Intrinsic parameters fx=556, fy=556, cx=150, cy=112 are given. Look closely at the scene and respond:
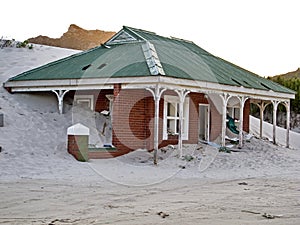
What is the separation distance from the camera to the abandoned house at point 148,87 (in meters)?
19.4

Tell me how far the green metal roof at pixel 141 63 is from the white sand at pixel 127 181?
1520mm

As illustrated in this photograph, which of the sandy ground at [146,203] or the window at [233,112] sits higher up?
the window at [233,112]

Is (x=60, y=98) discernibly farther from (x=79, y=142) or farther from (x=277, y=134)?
(x=277, y=134)

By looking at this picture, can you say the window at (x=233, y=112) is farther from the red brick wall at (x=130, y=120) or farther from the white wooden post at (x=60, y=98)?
the white wooden post at (x=60, y=98)

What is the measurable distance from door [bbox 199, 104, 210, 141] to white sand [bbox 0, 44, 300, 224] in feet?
6.29

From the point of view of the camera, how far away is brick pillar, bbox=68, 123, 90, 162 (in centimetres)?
1737

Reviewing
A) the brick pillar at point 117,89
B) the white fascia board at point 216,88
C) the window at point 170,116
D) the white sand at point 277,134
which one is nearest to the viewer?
the white fascia board at point 216,88

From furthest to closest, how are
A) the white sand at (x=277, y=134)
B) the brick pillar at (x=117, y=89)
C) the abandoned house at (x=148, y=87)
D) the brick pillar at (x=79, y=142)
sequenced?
1. the white sand at (x=277, y=134)
2. the brick pillar at (x=117, y=89)
3. the abandoned house at (x=148, y=87)
4. the brick pillar at (x=79, y=142)

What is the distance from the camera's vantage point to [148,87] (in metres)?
18.6

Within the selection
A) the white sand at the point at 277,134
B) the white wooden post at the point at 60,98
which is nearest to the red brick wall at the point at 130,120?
the white wooden post at the point at 60,98

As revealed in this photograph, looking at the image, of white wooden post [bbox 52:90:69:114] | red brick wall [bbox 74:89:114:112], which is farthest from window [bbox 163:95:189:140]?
white wooden post [bbox 52:90:69:114]

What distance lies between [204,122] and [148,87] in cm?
722

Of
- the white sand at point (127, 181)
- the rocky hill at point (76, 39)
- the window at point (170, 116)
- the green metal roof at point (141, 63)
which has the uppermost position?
the rocky hill at point (76, 39)

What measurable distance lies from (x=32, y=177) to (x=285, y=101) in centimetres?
1725
